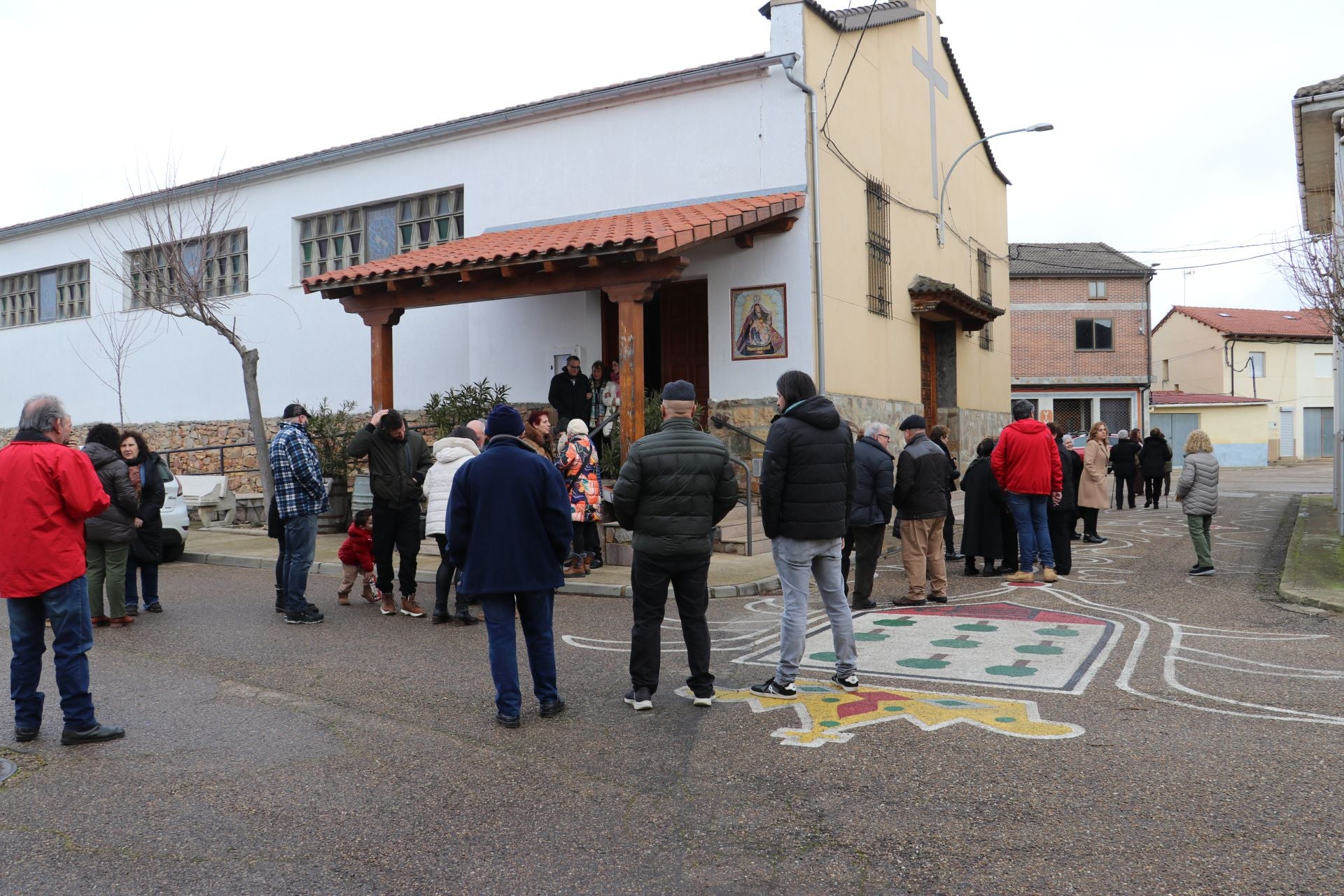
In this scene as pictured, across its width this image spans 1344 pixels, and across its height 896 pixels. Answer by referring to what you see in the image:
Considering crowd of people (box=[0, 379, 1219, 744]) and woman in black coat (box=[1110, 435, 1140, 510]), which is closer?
crowd of people (box=[0, 379, 1219, 744])

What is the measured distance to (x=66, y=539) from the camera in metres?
5.23

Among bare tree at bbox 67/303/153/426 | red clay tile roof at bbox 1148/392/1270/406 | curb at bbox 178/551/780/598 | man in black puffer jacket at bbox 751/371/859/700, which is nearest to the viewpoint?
man in black puffer jacket at bbox 751/371/859/700

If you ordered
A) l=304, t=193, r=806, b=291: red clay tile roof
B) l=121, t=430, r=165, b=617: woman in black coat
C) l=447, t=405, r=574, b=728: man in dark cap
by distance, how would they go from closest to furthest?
l=447, t=405, r=574, b=728: man in dark cap < l=121, t=430, r=165, b=617: woman in black coat < l=304, t=193, r=806, b=291: red clay tile roof

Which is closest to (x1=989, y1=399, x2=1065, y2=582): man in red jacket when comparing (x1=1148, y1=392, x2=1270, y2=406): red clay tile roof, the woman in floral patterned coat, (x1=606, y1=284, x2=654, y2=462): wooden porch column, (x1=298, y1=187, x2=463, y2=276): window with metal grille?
the woman in floral patterned coat

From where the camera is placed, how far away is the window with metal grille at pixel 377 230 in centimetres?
1698

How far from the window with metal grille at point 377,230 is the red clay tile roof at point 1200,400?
33.0 metres

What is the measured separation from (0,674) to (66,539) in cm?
198

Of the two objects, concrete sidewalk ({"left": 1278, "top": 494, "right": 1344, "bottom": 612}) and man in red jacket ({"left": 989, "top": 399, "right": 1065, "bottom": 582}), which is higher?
man in red jacket ({"left": 989, "top": 399, "right": 1065, "bottom": 582})

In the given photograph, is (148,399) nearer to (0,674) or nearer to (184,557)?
(184,557)

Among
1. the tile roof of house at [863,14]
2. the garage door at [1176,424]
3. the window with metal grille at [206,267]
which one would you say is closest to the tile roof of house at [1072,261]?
the garage door at [1176,424]

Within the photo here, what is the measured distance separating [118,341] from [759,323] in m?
13.8

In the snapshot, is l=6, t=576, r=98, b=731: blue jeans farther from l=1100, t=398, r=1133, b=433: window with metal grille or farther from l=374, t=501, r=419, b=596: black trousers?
l=1100, t=398, r=1133, b=433: window with metal grille

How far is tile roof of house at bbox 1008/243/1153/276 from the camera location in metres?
39.9

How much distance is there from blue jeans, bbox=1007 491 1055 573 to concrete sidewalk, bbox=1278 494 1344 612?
1.96 metres
